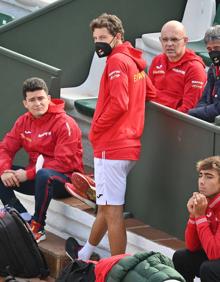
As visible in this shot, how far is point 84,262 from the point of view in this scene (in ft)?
27.7

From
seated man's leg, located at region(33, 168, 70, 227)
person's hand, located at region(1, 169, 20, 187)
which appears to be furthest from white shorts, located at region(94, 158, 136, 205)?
person's hand, located at region(1, 169, 20, 187)

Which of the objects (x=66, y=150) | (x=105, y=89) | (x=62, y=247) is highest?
(x=105, y=89)

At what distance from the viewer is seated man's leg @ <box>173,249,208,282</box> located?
8070 millimetres

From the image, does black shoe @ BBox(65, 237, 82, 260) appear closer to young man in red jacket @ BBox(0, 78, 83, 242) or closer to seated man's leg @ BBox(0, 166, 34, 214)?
young man in red jacket @ BBox(0, 78, 83, 242)

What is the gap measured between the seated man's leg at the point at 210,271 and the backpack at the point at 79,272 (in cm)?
88

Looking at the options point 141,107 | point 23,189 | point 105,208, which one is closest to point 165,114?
point 141,107

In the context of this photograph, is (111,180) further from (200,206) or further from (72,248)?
(200,206)

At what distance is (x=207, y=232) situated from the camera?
25.8 ft

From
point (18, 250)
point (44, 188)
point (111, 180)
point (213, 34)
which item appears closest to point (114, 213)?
point (111, 180)

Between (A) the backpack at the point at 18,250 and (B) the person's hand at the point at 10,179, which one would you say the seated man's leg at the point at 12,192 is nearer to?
(B) the person's hand at the point at 10,179

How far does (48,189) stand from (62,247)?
48 centimetres

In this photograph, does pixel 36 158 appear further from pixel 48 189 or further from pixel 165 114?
pixel 165 114

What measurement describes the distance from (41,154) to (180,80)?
4.14 feet

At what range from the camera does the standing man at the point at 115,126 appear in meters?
8.66
